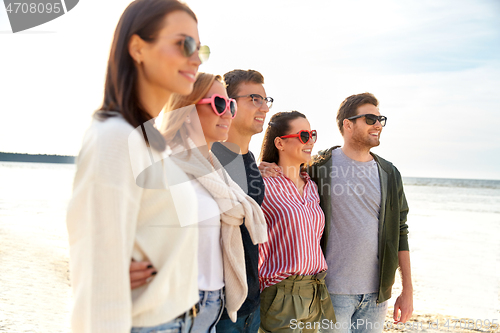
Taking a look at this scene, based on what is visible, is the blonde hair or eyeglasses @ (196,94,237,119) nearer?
the blonde hair

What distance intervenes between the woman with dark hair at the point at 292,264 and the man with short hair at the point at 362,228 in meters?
0.24

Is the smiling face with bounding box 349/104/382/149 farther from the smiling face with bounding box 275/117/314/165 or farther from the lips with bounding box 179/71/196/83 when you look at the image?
the lips with bounding box 179/71/196/83

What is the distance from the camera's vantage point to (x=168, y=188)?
1.45 metres

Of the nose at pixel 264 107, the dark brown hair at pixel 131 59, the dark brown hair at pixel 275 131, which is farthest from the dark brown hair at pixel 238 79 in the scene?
the dark brown hair at pixel 131 59

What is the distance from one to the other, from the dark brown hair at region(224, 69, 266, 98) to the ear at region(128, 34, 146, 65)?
185 cm

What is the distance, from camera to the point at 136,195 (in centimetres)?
131

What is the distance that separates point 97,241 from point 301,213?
2.15 m

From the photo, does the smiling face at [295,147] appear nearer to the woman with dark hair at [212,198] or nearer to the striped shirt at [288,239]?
the striped shirt at [288,239]

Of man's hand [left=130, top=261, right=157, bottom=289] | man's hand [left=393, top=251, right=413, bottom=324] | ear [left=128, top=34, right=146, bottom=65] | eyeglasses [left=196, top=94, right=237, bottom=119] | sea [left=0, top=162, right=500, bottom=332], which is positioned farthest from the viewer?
sea [left=0, top=162, right=500, bottom=332]

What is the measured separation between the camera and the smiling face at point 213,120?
255cm

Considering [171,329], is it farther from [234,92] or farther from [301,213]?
[234,92]

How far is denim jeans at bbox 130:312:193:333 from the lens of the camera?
4.73ft

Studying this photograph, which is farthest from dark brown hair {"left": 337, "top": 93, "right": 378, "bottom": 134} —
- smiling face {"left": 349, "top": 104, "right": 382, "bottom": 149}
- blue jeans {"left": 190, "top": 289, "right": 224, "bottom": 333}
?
blue jeans {"left": 190, "top": 289, "right": 224, "bottom": 333}

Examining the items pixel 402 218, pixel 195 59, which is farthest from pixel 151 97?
pixel 402 218
